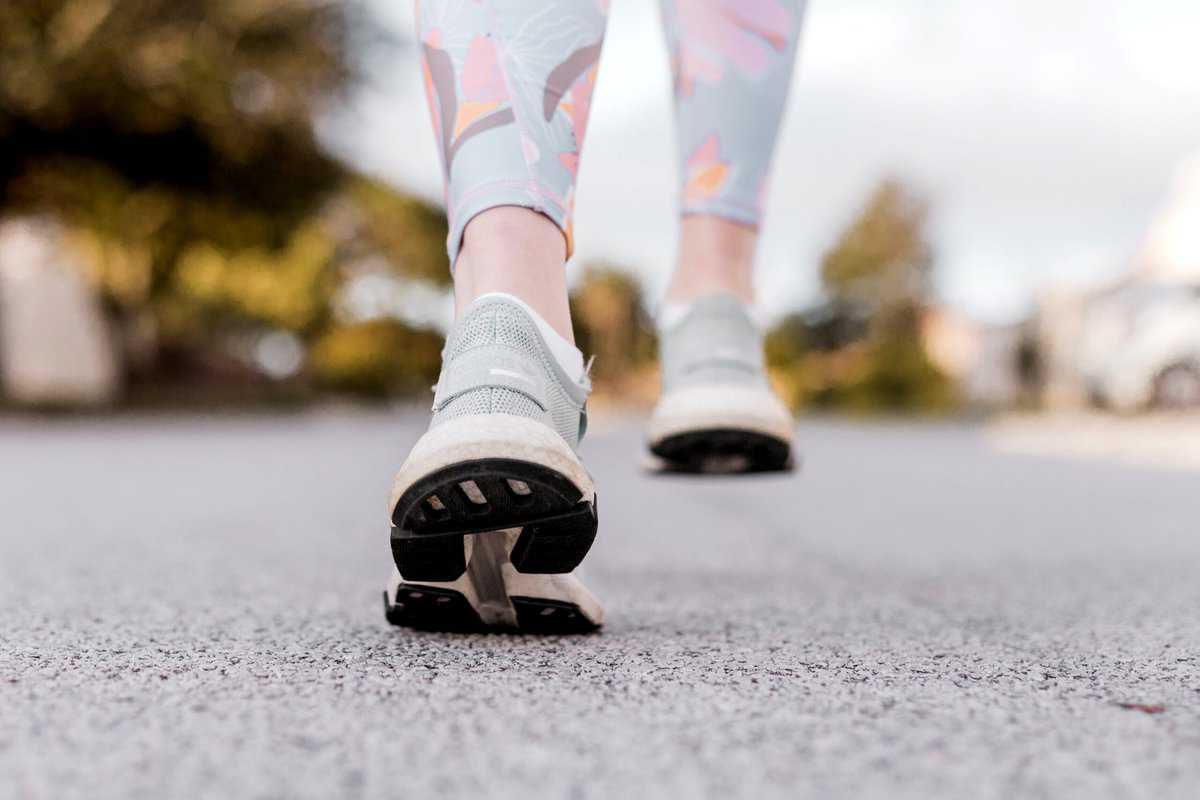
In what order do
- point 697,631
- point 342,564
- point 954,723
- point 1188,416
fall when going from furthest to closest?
point 1188,416
point 342,564
point 697,631
point 954,723

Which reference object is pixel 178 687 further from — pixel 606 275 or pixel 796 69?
pixel 606 275

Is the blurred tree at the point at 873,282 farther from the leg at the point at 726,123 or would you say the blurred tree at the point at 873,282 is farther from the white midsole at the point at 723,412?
the white midsole at the point at 723,412

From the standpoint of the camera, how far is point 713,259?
1234mm

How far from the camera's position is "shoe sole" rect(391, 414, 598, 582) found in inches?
28.2

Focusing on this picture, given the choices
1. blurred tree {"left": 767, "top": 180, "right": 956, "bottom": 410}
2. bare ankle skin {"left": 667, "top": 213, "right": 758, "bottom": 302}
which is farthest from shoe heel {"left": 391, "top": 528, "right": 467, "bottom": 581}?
blurred tree {"left": 767, "top": 180, "right": 956, "bottom": 410}

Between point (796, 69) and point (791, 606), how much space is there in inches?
24.8

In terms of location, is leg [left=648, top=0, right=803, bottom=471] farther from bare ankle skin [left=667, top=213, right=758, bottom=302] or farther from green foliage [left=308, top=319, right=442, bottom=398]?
green foliage [left=308, top=319, right=442, bottom=398]

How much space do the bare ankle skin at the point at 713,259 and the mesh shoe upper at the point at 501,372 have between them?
0.41 m

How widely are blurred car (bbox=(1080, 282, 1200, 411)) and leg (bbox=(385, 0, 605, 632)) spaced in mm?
9467

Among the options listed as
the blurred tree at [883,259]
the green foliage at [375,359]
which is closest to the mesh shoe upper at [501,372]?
the green foliage at [375,359]

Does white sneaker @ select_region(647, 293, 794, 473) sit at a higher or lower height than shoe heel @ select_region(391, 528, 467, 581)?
higher

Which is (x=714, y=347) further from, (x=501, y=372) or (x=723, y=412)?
(x=501, y=372)

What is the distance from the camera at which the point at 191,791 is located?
0.46 m

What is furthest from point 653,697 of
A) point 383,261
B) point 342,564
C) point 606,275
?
point 606,275
